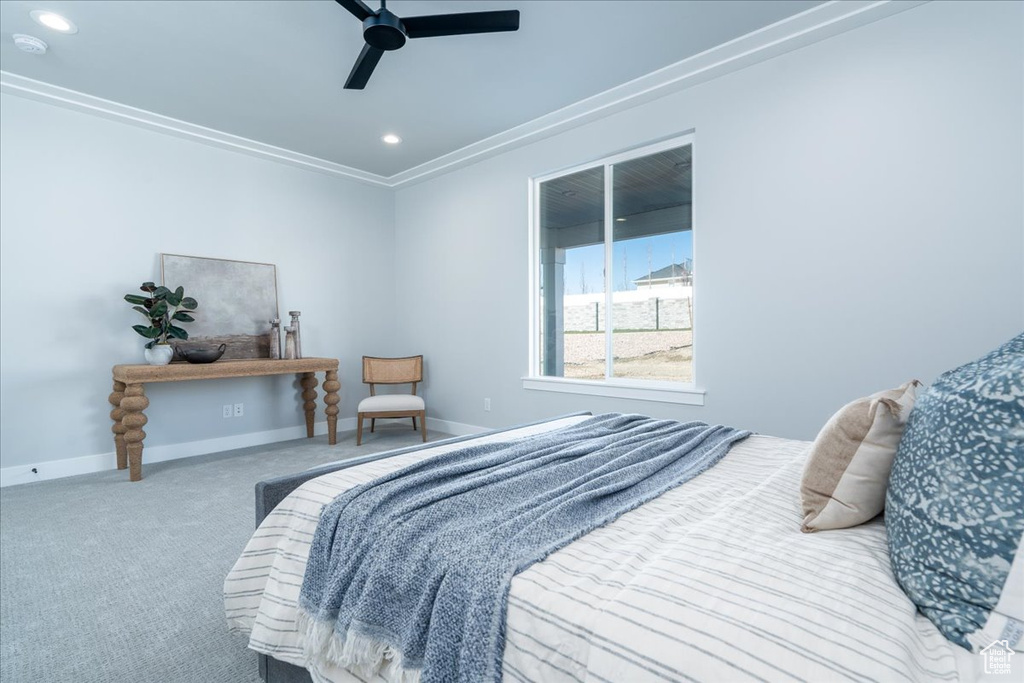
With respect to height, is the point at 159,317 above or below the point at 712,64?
below

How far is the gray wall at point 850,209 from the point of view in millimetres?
2438

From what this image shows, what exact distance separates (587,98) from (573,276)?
1.39 m

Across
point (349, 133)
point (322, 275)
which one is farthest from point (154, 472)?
point (349, 133)

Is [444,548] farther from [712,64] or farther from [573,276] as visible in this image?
[573,276]

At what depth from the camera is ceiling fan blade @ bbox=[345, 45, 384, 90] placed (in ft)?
8.52

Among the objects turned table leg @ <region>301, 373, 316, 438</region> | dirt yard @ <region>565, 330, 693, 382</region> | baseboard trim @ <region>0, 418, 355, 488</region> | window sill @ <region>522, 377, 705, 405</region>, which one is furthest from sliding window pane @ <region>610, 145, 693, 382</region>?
baseboard trim @ <region>0, 418, 355, 488</region>

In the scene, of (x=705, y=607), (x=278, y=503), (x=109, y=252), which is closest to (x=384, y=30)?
(x=278, y=503)

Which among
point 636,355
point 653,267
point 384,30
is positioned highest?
point 384,30

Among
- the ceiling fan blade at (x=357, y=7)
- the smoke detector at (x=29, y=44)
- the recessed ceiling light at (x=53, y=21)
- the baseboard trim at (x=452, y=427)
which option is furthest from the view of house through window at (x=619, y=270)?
the smoke detector at (x=29, y=44)

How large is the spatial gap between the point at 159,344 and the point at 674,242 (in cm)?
398

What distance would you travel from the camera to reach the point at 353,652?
1034mm

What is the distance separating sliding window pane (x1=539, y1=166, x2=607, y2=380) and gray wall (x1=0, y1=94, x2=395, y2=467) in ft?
7.67

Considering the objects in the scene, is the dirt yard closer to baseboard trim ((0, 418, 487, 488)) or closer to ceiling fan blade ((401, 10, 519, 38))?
baseboard trim ((0, 418, 487, 488))

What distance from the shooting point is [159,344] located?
3816 millimetres
